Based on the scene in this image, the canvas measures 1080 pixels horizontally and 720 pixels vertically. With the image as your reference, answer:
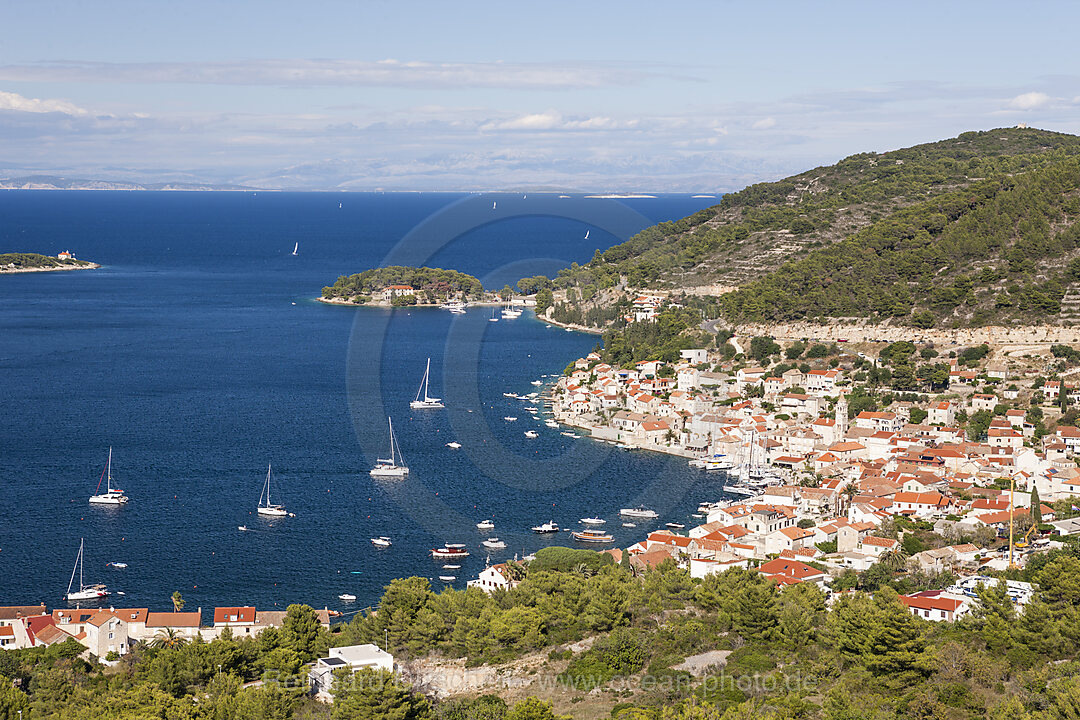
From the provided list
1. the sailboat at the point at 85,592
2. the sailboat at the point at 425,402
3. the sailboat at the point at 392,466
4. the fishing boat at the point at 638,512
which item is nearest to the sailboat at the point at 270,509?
the sailboat at the point at 392,466

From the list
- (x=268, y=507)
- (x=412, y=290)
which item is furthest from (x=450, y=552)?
(x=412, y=290)

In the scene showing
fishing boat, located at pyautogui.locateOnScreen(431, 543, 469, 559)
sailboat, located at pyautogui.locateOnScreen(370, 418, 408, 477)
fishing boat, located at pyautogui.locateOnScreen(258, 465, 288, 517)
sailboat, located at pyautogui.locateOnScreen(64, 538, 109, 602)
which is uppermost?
sailboat, located at pyautogui.locateOnScreen(370, 418, 408, 477)

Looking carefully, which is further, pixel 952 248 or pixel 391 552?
pixel 952 248

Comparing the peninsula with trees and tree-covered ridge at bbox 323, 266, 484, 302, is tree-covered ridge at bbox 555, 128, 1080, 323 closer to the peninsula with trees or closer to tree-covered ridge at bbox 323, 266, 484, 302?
the peninsula with trees

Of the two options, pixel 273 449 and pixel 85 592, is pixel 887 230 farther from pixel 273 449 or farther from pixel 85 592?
pixel 85 592

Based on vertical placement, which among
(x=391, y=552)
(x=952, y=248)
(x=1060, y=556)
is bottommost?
(x=391, y=552)

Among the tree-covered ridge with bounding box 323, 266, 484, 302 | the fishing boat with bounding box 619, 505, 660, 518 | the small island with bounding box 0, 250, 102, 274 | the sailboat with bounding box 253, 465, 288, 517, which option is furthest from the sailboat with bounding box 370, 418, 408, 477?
the small island with bounding box 0, 250, 102, 274

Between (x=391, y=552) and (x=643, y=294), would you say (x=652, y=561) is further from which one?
(x=643, y=294)

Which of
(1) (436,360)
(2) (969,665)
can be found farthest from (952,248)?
(2) (969,665)
